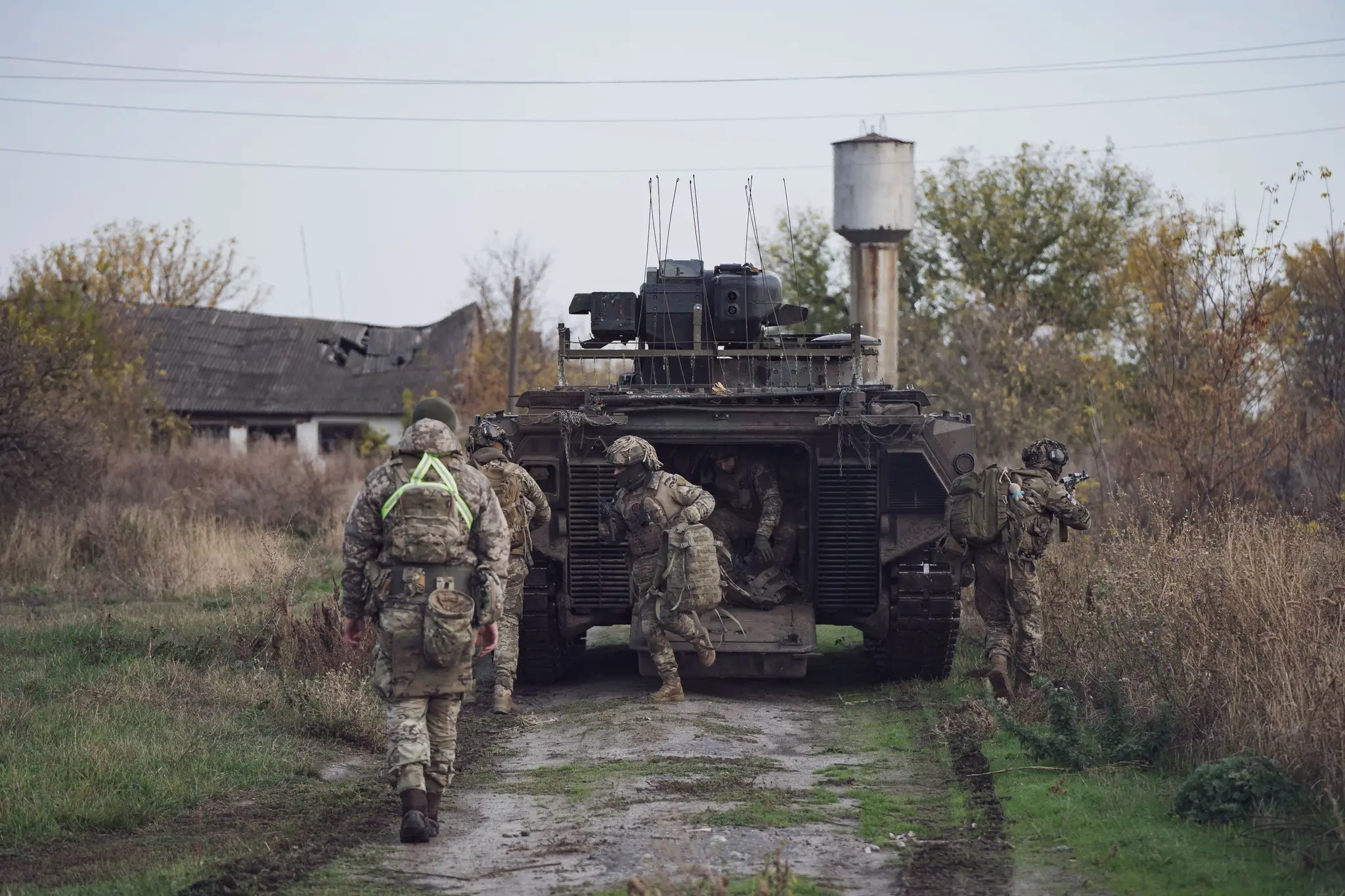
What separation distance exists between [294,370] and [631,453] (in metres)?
37.1

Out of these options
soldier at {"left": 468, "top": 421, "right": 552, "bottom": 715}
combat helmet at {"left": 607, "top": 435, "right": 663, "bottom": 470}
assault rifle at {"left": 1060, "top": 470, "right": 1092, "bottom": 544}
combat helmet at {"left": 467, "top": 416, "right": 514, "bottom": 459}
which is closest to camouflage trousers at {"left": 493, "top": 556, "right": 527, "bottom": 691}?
soldier at {"left": 468, "top": 421, "right": 552, "bottom": 715}

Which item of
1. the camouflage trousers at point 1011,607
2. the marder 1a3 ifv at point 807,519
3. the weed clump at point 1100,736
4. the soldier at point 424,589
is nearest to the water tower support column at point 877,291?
the marder 1a3 ifv at point 807,519

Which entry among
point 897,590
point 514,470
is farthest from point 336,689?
point 897,590

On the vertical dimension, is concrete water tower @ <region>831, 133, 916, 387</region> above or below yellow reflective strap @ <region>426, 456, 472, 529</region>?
above

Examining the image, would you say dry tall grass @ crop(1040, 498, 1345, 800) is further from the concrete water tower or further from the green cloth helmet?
the concrete water tower

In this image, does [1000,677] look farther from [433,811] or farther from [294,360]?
[294,360]

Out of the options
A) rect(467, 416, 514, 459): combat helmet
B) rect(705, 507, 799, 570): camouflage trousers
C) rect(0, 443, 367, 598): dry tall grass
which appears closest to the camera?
rect(467, 416, 514, 459): combat helmet

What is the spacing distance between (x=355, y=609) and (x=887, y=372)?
18.1 meters

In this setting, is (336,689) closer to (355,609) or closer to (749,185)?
(355,609)

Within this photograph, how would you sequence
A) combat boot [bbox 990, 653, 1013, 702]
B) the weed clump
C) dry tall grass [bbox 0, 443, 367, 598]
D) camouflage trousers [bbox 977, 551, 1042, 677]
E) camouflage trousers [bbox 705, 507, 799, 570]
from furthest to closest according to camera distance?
1. dry tall grass [bbox 0, 443, 367, 598]
2. camouflage trousers [bbox 705, 507, 799, 570]
3. camouflage trousers [bbox 977, 551, 1042, 677]
4. combat boot [bbox 990, 653, 1013, 702]
5. the weed clump

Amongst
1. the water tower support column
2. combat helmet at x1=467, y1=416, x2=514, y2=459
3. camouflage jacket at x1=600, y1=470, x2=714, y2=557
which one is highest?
the water tower support column

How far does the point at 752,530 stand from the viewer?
11977 millimetres

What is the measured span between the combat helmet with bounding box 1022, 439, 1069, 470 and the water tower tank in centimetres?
1429

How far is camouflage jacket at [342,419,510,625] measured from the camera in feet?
23.9
